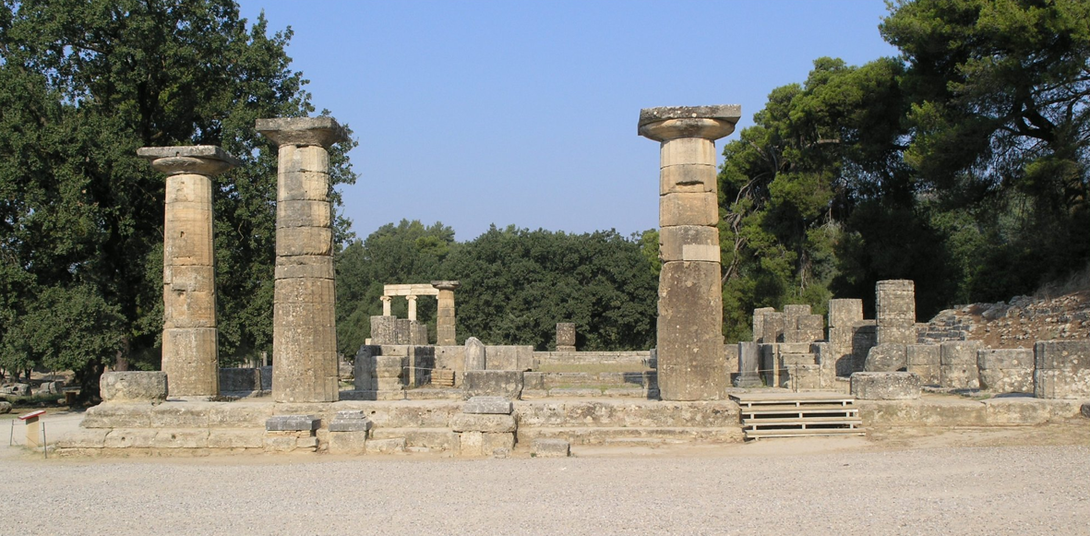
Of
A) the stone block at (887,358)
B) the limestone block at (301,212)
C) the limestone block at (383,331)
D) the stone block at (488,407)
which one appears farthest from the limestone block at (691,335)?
the limestone block at (383,331)

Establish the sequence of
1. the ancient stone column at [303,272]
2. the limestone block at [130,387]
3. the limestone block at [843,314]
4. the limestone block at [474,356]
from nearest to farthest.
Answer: the ancient stone column at [303,272] → the limestone block at [130,387] → the limestone block at [474,356] → the limestone block at [843,314]

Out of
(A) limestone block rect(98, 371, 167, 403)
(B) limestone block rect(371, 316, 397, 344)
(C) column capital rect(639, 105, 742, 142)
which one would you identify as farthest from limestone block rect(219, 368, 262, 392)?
(C) column capital rect(639, 105, 742, 142)

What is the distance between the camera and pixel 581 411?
12.4m

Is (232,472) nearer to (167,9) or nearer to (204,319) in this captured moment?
(204,319)

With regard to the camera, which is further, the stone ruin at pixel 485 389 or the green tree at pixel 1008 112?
the green tree at pixel 1008 112

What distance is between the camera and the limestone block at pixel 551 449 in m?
11.3

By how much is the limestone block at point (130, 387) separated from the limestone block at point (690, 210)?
7513mm

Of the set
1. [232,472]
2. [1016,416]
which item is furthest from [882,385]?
→ [232,472]

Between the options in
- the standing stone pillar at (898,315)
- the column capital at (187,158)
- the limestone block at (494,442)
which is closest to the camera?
the limestone block at (494,442)

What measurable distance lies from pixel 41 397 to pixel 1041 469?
2551 cm

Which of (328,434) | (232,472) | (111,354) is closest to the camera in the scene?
(232,472)

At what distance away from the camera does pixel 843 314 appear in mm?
23797

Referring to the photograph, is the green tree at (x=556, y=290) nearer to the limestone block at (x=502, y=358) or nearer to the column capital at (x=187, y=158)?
the limestone block at (x=502, y=358)

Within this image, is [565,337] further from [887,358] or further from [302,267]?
[302,267]
